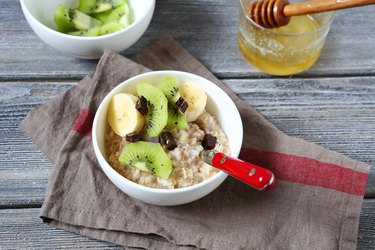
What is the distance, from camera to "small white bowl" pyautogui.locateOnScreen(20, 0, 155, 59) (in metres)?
1.67

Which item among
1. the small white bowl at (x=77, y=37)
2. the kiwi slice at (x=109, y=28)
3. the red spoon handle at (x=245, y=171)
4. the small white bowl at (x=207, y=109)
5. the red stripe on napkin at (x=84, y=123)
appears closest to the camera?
the red spoon handle at (x=245, y=171)

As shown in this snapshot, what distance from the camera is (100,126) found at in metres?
1.49

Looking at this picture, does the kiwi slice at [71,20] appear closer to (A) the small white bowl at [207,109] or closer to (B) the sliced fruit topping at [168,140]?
(A) the small white bowl at [207,109]

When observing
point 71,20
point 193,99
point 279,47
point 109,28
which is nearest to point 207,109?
point 193,99

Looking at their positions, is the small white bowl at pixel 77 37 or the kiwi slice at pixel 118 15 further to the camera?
the kiwi slice at pixel 118 15

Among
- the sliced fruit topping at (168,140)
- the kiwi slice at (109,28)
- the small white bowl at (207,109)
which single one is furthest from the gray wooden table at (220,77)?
the sliced fruit topping at (168,140)

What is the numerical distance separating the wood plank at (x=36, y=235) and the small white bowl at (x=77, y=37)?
52cm

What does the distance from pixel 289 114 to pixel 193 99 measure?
0.39m

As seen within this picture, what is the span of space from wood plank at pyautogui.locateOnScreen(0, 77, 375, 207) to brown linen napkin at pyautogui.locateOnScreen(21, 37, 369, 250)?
66 mm

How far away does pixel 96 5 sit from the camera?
184cm

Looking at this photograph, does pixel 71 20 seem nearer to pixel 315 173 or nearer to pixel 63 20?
pixel 63 20

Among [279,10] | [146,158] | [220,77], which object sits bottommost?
[220,77]

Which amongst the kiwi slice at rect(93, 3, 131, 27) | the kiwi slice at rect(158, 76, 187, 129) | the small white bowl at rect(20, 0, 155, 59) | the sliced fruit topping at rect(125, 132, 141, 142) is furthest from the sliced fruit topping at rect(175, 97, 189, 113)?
the kiwi slice at rect(93, 3, 131, 27)

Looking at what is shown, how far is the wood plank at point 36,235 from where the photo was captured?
1.45m
